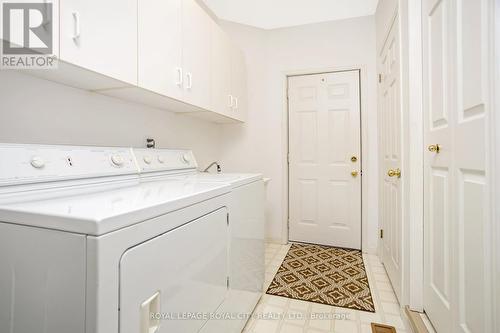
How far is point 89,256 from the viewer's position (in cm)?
56

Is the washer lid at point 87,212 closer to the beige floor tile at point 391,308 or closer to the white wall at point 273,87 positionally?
the beige floor tile at point 391,308

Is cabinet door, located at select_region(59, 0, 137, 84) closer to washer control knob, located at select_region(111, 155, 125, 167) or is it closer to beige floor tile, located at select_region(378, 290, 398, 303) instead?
washer control knob, located at select_region(111, 155, 125, 167)

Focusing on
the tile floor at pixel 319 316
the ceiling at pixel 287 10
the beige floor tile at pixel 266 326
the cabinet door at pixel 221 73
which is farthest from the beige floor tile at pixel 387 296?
the ceiling at pixel 287 10

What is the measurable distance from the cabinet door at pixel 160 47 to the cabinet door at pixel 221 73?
0.50 m

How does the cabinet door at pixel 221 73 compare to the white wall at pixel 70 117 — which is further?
the cabinet door at pixel 221 73

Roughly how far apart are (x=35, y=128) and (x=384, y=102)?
8.28 ft

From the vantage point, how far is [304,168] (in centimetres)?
300

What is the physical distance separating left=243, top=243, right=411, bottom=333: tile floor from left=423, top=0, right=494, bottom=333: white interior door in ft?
1.02

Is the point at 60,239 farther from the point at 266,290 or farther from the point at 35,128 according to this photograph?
the point at 266,290

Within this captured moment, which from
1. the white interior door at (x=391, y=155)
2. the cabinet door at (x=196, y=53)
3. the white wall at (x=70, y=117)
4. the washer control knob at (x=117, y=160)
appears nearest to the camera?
the white wall at (x=70, y=117)

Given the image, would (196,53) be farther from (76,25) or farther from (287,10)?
(287,10)

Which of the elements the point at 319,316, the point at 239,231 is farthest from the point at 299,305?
the point at 239,231

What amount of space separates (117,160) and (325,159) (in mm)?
2266

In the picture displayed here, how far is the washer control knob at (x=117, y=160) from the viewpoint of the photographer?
4.18 ft
